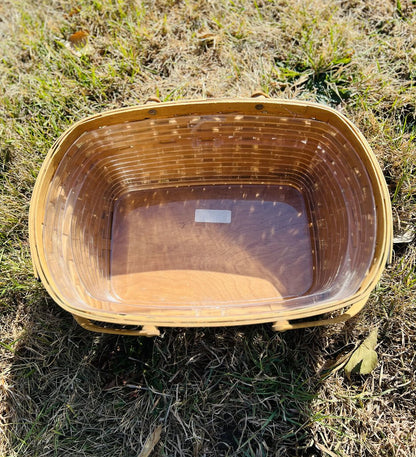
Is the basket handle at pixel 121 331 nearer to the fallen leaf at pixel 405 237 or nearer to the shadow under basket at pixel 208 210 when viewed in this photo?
the shadow under basket at pixel 208 210

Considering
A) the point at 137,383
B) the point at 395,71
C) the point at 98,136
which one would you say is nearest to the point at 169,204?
the point at 98,136

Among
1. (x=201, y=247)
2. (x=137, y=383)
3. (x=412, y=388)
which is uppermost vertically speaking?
(x=201, y=247)

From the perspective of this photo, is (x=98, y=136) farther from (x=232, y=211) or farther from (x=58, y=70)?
(x=58, y=70)

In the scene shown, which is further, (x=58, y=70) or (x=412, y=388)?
(x=58, y=70)

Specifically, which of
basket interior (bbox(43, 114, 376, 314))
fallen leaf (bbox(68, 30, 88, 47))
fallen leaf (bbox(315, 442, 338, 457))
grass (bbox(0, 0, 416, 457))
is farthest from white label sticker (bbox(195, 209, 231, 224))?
fallen leaf (bbox(68, 30, 88, 47))

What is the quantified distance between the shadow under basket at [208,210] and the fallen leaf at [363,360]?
0.45ft

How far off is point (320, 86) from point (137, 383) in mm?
1107

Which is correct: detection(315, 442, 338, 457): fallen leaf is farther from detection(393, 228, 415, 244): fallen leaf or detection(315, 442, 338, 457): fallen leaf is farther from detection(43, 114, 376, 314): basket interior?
detection(393, 228, 415, 244): fallen leaf

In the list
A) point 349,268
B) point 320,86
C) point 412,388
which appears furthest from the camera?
point 320,86

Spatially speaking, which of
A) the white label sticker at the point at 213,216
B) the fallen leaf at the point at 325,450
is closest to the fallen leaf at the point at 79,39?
the white label sticker at the point at 213,216

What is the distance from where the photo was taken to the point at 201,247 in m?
1.13

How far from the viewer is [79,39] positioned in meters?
A: 1.42

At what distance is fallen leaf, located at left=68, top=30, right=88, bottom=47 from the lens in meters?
1.41

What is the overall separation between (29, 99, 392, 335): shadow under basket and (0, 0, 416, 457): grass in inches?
5.2
